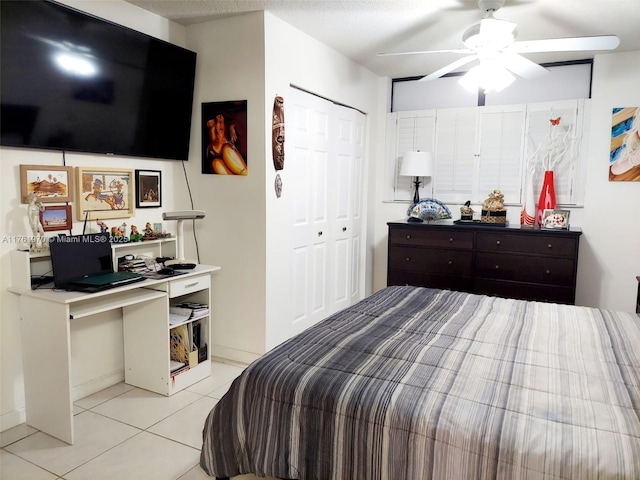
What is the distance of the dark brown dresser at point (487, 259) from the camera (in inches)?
144

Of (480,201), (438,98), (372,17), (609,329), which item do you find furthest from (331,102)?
(609,329)

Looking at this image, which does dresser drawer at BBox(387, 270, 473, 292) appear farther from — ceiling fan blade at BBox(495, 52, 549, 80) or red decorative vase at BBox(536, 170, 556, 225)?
ceiling fan blade at BBox(495, 52, 549, 80)

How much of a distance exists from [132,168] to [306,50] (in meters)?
1.54

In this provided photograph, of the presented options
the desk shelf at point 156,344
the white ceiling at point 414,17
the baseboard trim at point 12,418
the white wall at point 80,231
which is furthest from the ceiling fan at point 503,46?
the baseboard trim at point 12,418

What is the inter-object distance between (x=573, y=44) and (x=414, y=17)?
3.35 feet

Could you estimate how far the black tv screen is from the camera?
2271 mm

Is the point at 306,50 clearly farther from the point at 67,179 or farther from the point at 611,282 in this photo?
the point at 611,282

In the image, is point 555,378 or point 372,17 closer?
point 555,378

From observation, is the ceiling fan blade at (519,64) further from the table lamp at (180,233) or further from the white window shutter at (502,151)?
the table lamp at (180,233)

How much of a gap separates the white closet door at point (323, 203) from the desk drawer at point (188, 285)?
74cm

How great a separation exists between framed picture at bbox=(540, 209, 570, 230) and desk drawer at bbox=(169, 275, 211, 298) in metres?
2.75

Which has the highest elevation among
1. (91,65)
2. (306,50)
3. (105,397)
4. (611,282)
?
(306,50)

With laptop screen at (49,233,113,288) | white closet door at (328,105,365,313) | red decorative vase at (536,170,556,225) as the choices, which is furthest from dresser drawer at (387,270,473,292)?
laptop screen at (49,233,113,288)

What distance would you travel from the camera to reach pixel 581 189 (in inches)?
157
